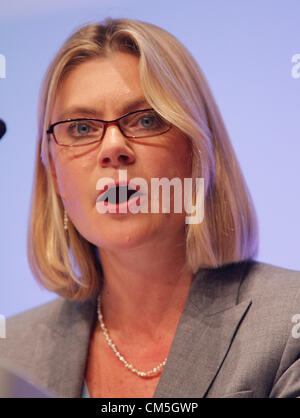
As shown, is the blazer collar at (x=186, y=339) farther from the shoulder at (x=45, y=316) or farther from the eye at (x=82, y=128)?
the eye at (x=82, y=128)

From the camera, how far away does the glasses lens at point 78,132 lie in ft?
4.24

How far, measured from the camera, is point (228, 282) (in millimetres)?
1335

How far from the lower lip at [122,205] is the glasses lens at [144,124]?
14 centimetres

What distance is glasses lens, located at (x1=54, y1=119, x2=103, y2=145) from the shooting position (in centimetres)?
129

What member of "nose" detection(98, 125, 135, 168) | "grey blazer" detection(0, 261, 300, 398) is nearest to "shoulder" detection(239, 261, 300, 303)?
"grey blazer" detection(0, 261, 300, 398)

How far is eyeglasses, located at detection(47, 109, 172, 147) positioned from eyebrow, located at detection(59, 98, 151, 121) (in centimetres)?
1

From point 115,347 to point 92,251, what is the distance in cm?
26

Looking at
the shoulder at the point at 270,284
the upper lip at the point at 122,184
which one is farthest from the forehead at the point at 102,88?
the shoulder at the point at 270,284

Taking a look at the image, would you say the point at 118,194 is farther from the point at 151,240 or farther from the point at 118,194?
the point at 151,240

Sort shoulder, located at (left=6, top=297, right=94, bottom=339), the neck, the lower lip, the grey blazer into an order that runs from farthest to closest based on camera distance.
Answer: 1. shoulder, located at (left=6, top=297, right=94, bottom=339)
2. the neck
3. the lower lip
4. the grey blazer

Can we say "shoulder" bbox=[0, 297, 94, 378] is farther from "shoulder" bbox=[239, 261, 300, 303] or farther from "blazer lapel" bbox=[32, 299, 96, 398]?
"shoulder" bbox=[239, 261, 300, 303]

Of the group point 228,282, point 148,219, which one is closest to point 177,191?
point 148,219

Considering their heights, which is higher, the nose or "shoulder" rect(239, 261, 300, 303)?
the nose

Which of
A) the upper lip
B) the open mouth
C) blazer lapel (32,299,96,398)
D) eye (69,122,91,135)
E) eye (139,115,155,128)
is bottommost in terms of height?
blazer lapel (32,299,96,398)
